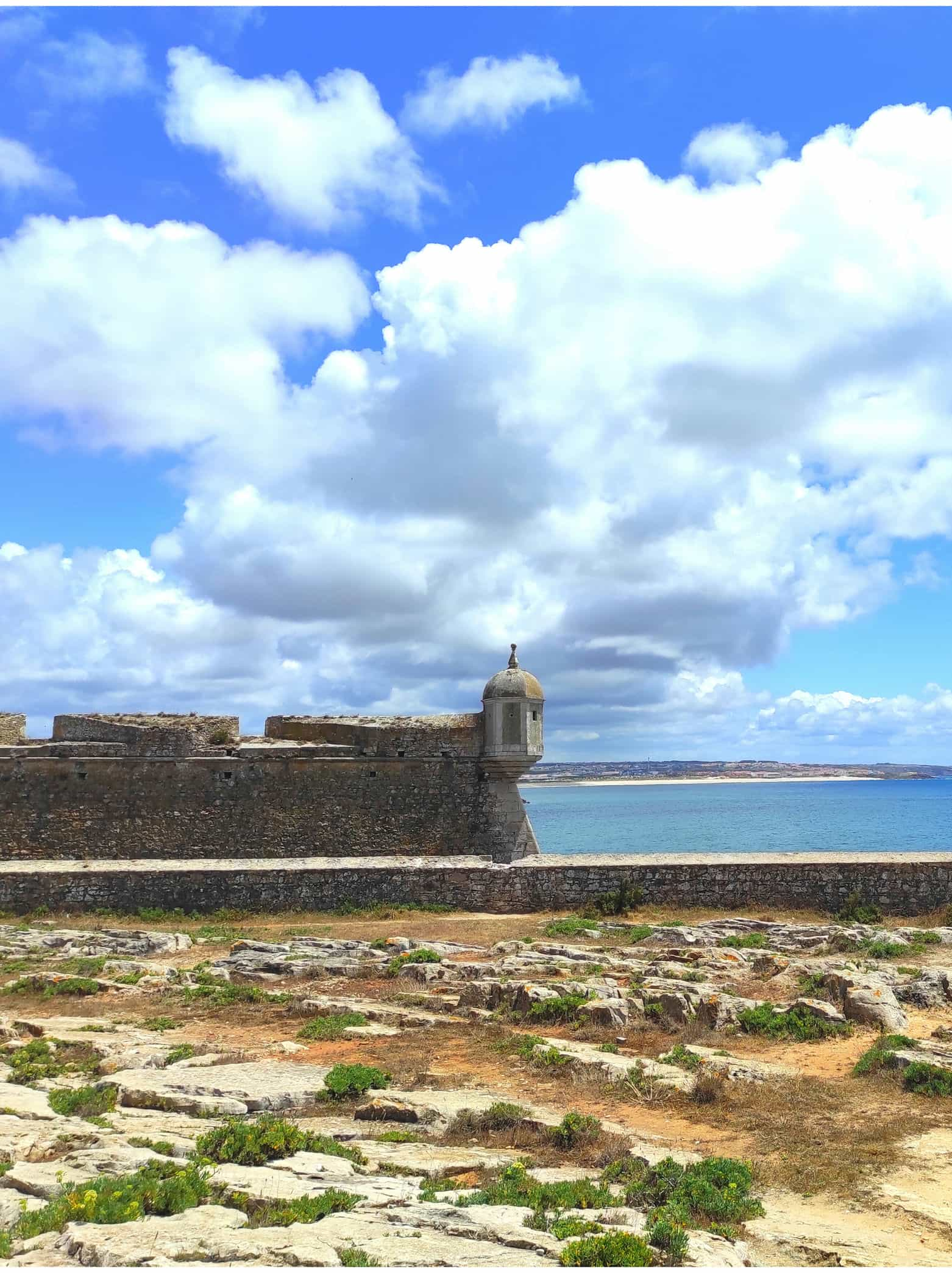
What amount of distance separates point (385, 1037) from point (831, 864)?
14125mm

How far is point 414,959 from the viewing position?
51.8ft

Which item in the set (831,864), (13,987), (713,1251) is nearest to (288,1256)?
(713,1251)

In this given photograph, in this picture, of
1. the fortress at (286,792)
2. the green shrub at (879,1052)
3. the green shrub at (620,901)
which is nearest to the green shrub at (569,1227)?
the green shrub at (879,1052)

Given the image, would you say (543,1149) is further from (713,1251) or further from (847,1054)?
(847,1054)

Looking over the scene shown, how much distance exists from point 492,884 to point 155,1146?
51.4 feet

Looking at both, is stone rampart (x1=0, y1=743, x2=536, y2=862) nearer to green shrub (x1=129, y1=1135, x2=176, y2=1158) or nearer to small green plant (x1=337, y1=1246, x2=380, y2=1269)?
green shrub (x1=129, y1=1135, x2=176, y2=1158)

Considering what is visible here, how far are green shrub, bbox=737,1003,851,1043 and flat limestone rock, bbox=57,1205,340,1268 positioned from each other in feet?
24.7

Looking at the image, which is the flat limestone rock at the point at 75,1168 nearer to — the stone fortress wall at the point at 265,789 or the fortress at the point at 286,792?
the fortress at the point at 286,792

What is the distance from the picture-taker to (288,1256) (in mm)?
5180

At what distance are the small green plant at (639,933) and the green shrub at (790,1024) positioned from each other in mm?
5991

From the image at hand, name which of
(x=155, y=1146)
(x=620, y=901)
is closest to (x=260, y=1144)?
(x=155, y=1146)

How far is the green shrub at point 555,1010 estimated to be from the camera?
1212 cm

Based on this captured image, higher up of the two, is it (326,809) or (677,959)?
(326,809)

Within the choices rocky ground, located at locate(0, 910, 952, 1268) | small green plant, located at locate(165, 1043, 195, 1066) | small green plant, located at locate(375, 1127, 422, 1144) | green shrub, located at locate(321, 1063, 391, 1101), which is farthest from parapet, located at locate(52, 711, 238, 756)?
small green plant, located at locate(375, 1127, 422, 1144)
